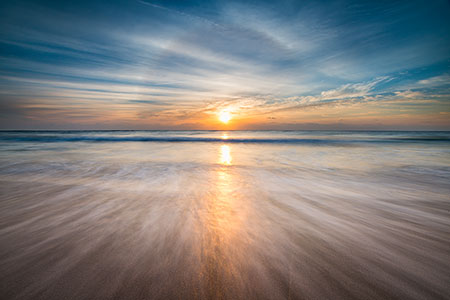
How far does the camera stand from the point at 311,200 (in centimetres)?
425

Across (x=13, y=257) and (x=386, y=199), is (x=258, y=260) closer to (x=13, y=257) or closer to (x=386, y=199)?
(x=13, y=257)

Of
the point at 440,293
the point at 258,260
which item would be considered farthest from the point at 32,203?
the point at 440,293

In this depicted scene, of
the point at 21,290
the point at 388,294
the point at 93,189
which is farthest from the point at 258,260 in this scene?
the point at 93,189

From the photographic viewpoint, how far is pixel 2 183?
17.3 feet

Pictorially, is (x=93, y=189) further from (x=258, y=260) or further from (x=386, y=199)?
(x=386, y=199)

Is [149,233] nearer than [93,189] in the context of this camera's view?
Yes

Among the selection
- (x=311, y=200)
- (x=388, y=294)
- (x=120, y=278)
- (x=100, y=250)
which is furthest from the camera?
(x=311, y=200)

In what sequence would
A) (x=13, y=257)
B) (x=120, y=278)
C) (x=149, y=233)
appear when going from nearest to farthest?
(x=120, y=278) < (x=13, y=257) < (x=149, y=233)

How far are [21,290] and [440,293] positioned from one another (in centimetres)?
423

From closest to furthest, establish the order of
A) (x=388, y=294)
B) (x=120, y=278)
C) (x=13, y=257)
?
(x=388, y=294), (x=120, y=278), (x=13, y=257)

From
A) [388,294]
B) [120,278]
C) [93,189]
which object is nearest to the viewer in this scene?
[388,294]

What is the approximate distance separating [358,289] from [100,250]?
10.2ft

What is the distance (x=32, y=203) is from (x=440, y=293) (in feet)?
22.0

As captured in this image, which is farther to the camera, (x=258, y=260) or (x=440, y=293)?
(x=258, y=260)
